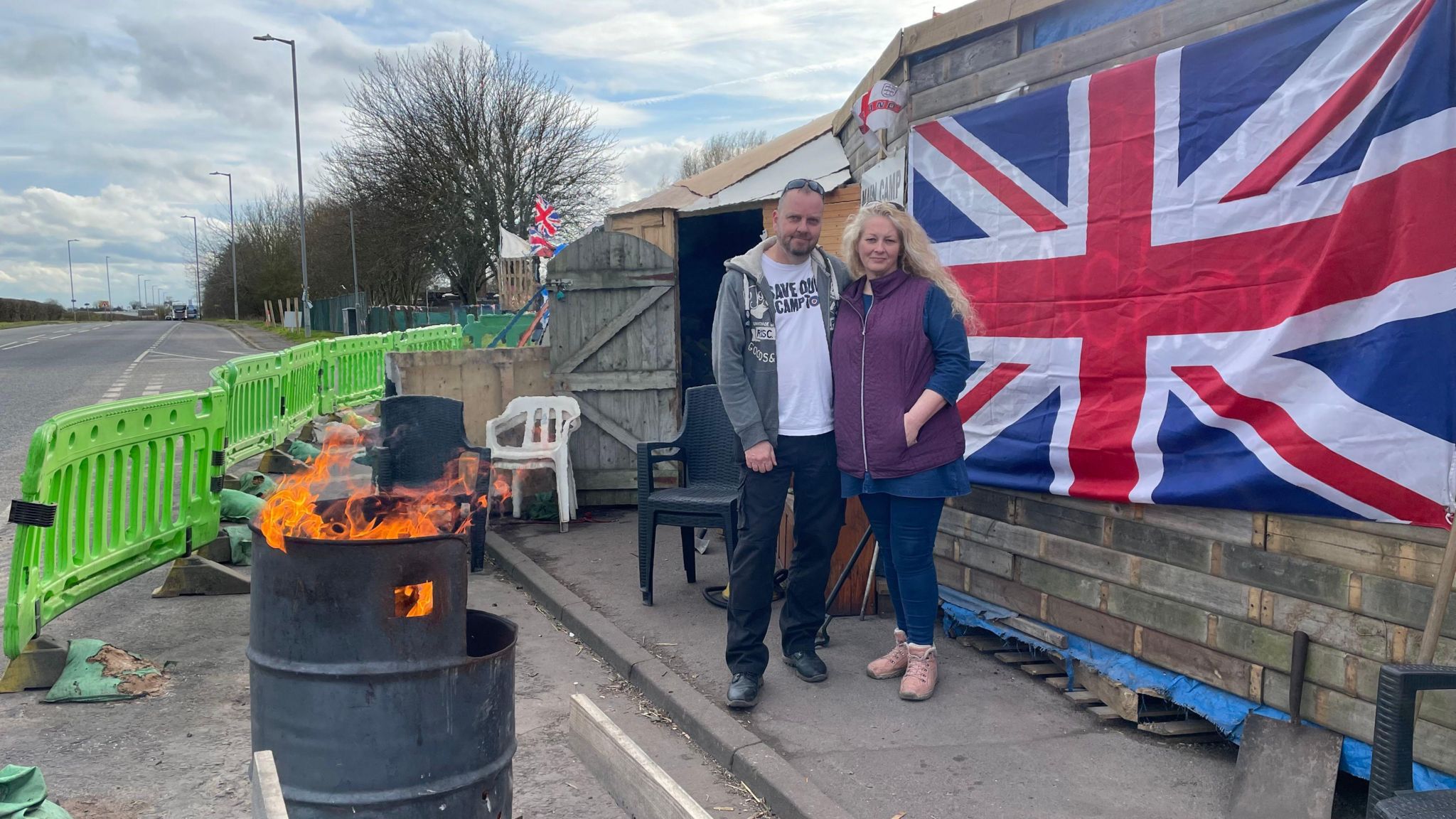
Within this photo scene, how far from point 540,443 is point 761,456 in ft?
15.0

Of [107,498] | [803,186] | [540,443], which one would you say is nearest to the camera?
[803,186]

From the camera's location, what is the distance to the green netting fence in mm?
4523

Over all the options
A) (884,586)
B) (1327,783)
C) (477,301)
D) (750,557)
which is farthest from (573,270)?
(477,301)

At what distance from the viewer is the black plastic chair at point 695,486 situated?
5582mm

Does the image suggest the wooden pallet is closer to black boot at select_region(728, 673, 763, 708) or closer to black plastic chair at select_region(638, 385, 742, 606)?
black boot at select_region(728, 673, 763, 708)

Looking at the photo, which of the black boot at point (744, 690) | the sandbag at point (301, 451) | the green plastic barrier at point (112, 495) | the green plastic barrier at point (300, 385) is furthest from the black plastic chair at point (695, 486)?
the green plastic barrier at point (300, 385)

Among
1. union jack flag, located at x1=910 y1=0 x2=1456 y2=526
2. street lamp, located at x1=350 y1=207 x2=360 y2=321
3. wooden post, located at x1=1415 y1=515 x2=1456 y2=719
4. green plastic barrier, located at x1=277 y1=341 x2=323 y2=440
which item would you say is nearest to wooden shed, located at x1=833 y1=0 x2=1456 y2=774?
union jack flag, located at x1=910 y1=0 x2=1456 y2=526

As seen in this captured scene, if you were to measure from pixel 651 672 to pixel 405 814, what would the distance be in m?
2.03

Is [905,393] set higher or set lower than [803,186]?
lower

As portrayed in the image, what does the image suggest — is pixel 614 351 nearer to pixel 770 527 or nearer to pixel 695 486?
pixel 695 486

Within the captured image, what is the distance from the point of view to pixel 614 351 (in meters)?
8.62

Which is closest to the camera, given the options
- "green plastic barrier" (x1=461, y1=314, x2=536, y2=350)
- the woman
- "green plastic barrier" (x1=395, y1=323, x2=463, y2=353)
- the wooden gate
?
the woman

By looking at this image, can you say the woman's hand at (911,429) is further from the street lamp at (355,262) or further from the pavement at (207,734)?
the street lamp at (355,262)

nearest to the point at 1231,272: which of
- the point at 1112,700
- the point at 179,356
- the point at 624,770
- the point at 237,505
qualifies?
the point at 1112,700
